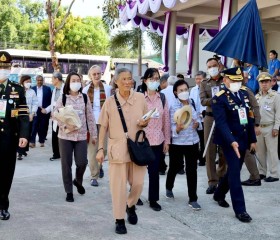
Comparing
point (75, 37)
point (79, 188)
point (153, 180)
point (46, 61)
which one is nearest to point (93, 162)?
point (79, 188)

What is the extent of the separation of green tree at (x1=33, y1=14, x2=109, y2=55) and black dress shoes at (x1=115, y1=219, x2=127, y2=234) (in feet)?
129

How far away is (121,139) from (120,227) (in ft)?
3.03

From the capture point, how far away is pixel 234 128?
546 centimetres

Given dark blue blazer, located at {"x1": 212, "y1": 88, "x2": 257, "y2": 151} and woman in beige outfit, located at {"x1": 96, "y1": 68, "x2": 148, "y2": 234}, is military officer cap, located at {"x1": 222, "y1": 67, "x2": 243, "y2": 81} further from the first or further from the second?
woman in beige outfit, located at {"x1": 96, "y1": 68, "x2": 148, "y2": 234}

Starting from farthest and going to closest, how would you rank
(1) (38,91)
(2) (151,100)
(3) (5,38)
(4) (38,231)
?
(3) (5,38) < (1) (38,91) < (2) (151,100) < (4) (38,231)

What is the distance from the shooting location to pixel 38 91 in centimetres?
1168

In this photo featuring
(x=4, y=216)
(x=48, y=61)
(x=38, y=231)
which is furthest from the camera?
(x=48, y=61)

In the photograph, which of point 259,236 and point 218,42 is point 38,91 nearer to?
point 218,42

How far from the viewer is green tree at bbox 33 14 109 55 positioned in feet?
147

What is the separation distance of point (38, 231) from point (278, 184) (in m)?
4.12

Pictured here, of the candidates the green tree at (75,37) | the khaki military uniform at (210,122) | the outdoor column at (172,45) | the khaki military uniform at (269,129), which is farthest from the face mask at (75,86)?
the green tree at (75,37)

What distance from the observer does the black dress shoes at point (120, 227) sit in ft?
16.0

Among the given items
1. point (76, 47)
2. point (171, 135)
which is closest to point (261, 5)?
point (171, 135)

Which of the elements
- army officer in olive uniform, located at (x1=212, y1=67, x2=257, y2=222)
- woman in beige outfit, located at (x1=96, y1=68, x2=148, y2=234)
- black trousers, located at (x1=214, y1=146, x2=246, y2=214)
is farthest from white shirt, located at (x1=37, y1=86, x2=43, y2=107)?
black trousers, located at (x1=214, y1=146, x2=246, y2=214)
